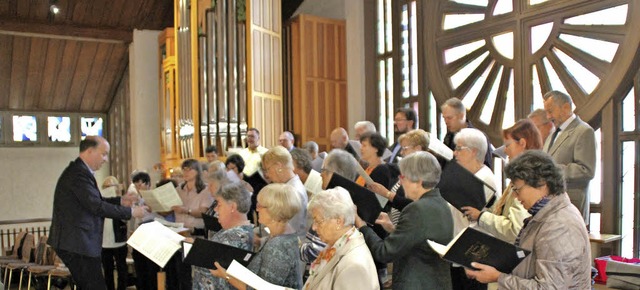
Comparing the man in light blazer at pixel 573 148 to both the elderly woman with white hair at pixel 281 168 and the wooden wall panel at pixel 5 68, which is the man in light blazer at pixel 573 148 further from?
the wooden wall panel at pixel 5 68

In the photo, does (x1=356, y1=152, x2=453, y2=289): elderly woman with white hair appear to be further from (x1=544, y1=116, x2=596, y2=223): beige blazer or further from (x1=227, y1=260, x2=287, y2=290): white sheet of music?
Result: (x1=544, y1=116, x2=596, y2=223): beige blazer

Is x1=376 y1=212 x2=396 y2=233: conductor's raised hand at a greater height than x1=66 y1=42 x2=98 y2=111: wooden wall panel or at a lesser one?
lesser

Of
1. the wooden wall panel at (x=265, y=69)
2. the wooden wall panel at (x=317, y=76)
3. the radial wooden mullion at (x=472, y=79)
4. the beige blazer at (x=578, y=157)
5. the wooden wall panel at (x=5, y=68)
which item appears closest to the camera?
the beige blazer at (x=578, y=157)

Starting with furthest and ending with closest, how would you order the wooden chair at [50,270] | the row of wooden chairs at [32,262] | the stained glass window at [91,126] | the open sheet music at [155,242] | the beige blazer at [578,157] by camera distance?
the stained glass window at [91,126] → the row of wooden chairs at [32,262] → the wooden chair at [50,270] → the beige blazer at [578,157] → the open sheet music at [155,242]

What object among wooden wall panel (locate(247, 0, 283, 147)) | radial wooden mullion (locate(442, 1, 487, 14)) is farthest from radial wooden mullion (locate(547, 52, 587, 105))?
wooden wall panel (locate(247, 0, 283, 147))

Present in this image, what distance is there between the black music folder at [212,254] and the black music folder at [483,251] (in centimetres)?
93

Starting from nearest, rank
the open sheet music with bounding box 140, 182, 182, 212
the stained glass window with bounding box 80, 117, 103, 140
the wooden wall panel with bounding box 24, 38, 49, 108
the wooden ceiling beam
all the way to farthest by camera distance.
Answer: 1. the open sheet music with bounding box 140, 182, 182, 212
2. the wooden ceiling beam
3. the wooden wall panel with bounding box 24, 38, 49, 108
4. the stained glass window with bounding box 80, 117, 103, 140

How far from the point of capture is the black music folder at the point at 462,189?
3.26 meters

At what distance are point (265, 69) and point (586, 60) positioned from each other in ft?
12.5

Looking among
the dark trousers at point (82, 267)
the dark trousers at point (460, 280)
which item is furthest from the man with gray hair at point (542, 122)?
the dark trousers at point (82, 267)

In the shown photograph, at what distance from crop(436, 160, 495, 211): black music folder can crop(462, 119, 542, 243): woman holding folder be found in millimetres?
72

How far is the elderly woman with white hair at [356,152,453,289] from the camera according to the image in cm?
286

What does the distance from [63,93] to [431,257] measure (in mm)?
11897

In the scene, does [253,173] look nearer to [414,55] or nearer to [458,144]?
[458,144]
